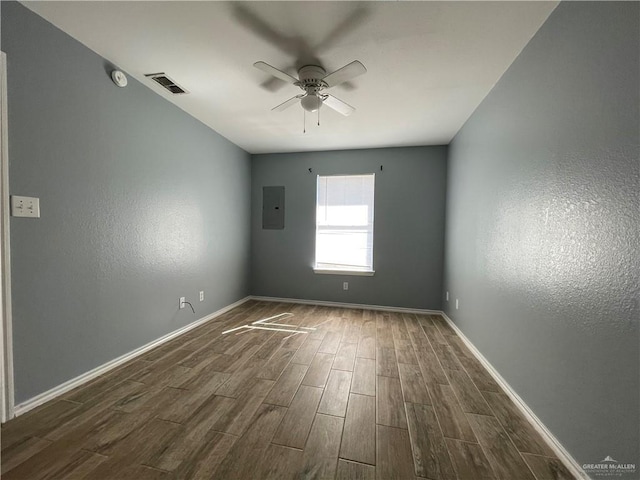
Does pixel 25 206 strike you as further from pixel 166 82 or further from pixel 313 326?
pixel 313 326

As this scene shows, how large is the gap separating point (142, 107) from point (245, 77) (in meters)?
1.04

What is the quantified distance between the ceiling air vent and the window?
2271 mm

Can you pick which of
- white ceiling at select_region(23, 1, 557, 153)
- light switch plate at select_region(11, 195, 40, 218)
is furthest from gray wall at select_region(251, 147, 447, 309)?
light switch plate at select_region(11, 195, 40, 218)

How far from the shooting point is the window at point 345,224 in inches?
158

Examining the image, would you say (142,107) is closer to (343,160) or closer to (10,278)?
(10,278)

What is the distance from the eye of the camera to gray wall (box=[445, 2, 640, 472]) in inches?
38.7

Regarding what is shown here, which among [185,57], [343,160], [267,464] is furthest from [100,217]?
[343,160]

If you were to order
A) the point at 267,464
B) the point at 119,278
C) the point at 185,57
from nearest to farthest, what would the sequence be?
the point at 267,464 → the point at 185,57 → the point at 119,278

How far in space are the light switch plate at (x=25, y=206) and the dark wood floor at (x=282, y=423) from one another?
47.6 inches

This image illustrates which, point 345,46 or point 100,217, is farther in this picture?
point 100,217

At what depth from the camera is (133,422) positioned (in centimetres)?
149

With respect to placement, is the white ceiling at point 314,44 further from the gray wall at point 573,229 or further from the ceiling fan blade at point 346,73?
the gray wall at point 573,229

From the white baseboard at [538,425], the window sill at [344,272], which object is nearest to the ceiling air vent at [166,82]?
the window sill at [344,272]

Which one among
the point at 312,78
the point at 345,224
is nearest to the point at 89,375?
the point at 312,78
